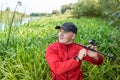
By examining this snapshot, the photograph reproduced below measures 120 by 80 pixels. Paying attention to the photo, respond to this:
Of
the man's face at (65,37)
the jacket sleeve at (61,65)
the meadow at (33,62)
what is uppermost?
the man's face at (65,37)

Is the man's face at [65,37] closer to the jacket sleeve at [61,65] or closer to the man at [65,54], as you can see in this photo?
the man at [65,54]

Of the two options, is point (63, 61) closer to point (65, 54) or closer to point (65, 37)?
point (65, 54)

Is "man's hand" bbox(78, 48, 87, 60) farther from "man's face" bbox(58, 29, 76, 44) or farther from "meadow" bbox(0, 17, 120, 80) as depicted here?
"meadow" bbox(0, 17, 120, 80)

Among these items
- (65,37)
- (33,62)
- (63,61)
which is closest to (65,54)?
(63,61)

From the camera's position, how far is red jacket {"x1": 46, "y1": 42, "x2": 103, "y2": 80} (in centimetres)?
368

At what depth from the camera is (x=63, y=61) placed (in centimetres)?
387

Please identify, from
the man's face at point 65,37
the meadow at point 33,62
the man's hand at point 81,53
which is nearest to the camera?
the man's hand at point 81,53

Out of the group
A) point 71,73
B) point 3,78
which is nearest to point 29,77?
point 3,78

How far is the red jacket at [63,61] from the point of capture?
3.68 metres

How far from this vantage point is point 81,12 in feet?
73.2

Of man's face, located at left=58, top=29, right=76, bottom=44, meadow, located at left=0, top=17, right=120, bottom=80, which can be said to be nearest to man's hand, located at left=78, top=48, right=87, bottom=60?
man's face, located at left=58, top=29, right=76, bottom=44

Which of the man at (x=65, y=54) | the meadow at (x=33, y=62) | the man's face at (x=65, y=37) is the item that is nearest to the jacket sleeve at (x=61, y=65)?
the man at (x=65, y=54)

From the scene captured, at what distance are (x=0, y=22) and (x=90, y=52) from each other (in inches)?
123

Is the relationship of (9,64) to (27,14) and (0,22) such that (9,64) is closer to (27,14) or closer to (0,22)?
(0,22)
